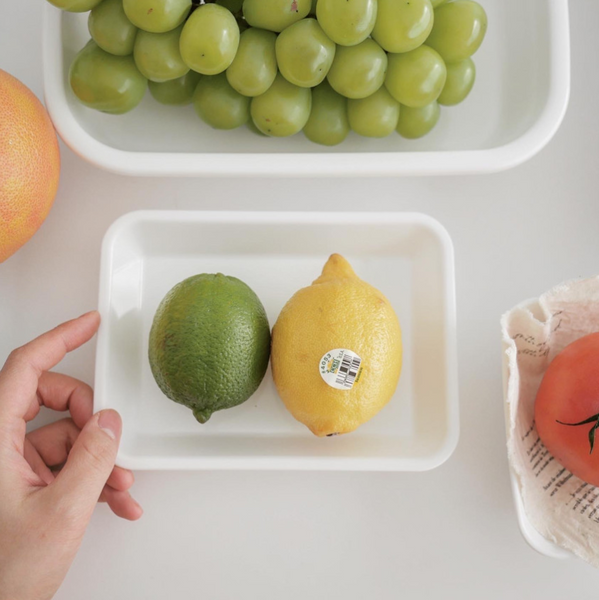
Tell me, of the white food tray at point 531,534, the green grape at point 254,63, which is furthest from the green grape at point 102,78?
the white food tray at point 531,534

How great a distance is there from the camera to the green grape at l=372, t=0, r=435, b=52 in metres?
Result: 0.55

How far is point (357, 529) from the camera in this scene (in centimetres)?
65

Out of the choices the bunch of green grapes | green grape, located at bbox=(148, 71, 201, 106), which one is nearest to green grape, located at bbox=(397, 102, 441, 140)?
the bunch of green grapes

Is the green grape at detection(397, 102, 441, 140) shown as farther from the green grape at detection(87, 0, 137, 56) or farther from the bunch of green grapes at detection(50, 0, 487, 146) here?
the green grape at detection(87, 0, 137, 56)

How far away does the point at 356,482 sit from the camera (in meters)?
0.65

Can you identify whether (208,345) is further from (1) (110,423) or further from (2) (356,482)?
(2) (356,482)

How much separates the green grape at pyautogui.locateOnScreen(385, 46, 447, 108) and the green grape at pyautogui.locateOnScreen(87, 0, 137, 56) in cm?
25

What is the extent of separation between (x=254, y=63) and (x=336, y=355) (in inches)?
11.0

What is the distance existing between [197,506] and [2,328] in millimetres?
286

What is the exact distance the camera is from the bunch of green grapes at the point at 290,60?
557 mm

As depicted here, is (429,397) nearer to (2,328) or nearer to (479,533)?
(479,533)

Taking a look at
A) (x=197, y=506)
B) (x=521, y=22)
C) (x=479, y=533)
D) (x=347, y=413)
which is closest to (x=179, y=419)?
(x=197, y=506)

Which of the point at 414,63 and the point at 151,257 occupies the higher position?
the point at 414,63

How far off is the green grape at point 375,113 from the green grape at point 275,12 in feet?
0.33
